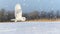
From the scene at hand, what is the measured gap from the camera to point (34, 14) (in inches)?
156

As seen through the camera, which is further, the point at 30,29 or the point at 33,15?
the point at 33,15

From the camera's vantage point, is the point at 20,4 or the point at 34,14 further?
the point at 20,4

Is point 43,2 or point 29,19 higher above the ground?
point 43,2

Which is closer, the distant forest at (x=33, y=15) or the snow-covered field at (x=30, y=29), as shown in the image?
the snow-covered field at (x=30, y=29)

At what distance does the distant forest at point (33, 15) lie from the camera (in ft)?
12.9

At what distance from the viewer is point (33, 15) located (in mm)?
3947

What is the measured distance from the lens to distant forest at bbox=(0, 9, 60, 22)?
393 centimetres

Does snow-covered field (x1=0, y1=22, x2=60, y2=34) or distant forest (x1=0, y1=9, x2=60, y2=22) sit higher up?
distant forest (x1=0, y1=9, x2=60, y2=22)

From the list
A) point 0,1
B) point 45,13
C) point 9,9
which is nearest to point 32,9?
point 45,13

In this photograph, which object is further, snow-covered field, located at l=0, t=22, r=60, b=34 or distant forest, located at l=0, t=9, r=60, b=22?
distant forest, located at l=0, t=9, r=60, b=22

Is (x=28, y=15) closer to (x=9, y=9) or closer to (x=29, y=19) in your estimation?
(x=29, y=19)

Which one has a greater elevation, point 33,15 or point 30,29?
point 33,15

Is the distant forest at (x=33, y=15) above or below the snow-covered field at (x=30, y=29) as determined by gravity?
above

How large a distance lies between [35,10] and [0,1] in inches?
40.6
